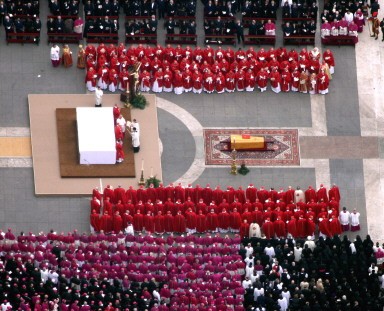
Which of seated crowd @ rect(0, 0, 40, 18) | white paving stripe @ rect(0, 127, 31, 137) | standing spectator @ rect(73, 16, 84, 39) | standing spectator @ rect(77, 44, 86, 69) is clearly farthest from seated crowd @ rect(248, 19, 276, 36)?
white paving stripe @ rect(0, 127, 31, 137)

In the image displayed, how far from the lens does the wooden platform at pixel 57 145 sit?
5630 inches

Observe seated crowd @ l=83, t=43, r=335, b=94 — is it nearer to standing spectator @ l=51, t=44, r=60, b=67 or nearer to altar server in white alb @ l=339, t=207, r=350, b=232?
standing spectator @ l=51, t=44, r=60, b=67

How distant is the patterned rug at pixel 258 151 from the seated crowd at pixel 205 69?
10.9 ft

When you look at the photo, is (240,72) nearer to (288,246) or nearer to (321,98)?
(321,98)

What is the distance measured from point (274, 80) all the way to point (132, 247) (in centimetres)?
1695

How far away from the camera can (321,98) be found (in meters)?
150

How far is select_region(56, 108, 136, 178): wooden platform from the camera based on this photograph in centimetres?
14338

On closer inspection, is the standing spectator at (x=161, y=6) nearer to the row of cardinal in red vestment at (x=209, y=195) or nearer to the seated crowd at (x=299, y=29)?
the seated crowd at (x=299, y=29)

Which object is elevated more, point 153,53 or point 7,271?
point 153,53

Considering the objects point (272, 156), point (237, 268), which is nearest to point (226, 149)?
point (272, 156)

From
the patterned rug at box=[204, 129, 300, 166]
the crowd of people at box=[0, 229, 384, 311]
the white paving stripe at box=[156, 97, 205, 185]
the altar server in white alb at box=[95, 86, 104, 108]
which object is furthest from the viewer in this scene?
the altar server in white alb at box=[95, 86, 104, 108]

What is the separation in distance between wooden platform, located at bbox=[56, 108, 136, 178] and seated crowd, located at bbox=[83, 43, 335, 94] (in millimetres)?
Result: 3436

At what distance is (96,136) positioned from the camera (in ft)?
472

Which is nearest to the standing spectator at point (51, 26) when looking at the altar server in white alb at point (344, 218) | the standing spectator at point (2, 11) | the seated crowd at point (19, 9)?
A: the seated crowd at point (19, 9)
